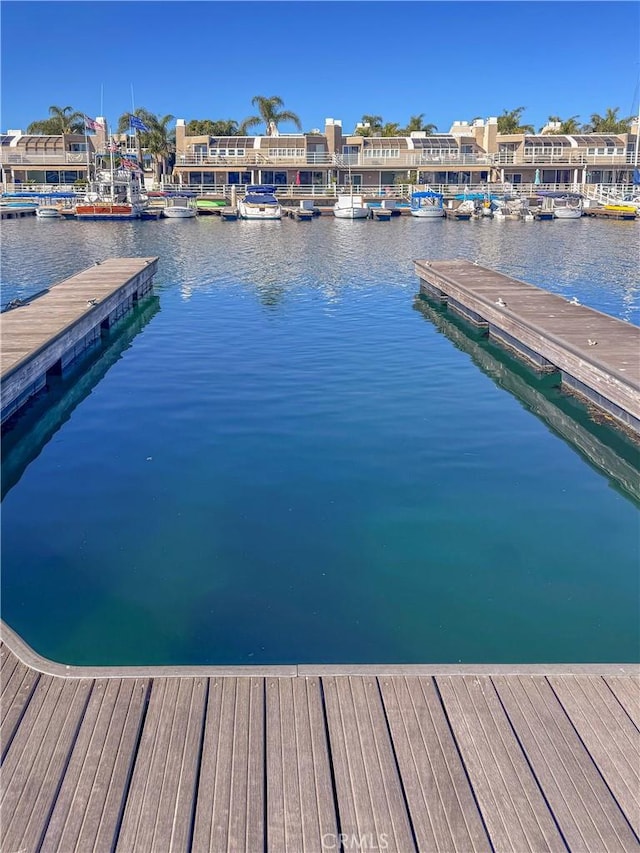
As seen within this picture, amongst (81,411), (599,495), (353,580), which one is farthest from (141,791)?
(81,411)

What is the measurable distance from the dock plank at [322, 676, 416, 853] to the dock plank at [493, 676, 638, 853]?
827 millimetres

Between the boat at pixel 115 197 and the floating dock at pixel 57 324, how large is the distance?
3804cm

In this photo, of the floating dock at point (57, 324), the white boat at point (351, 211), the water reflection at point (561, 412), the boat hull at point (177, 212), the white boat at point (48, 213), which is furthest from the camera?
the white boat at point (351, 211)

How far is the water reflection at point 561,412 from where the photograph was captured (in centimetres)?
1054

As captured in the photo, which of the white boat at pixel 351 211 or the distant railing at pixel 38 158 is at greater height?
the distant railing at pixel 38 158

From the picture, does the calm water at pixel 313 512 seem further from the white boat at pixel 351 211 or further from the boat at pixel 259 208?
the white boat at pixel 351 211

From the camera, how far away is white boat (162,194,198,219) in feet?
210

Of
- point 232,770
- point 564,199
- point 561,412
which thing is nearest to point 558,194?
point 564,199

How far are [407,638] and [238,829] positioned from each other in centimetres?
298

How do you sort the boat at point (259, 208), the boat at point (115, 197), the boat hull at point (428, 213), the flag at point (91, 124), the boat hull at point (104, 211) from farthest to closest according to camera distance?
the boat hull at point (428, 213)
the boat at point (259, 208)
the boat at point (115, 197)
the boat hull at point (104, 211)
the flag at point (91, 124)

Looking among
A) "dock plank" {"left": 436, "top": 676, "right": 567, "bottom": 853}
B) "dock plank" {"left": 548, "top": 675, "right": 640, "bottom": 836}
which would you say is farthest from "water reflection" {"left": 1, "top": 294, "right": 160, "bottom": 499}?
"dock plank" {"left": 548, "top": 675, "right": 640, "bottom": 836}

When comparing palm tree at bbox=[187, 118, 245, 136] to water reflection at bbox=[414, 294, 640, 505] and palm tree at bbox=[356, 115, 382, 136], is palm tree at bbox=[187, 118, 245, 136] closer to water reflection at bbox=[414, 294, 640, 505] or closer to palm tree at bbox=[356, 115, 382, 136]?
palm tree at bbox=[356, 115, 382, 136]

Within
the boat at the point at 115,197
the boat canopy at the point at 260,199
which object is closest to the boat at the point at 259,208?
the boat canopy at the point at 260,199

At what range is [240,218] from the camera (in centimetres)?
6494
